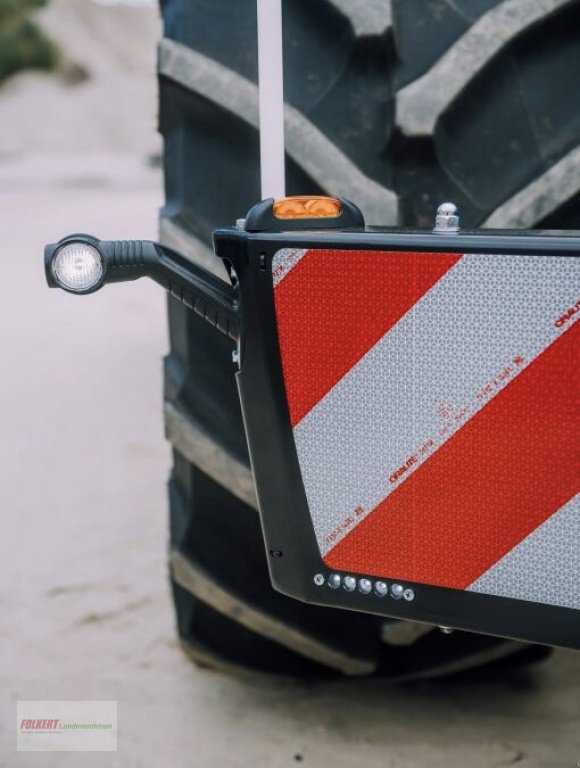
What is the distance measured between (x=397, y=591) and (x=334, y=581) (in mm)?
57

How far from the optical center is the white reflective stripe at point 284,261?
2.68ft

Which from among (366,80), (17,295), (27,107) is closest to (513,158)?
(366,80)

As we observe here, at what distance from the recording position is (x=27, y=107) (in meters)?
19.7

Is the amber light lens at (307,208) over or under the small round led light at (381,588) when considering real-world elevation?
over

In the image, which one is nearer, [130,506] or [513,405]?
[513,405]

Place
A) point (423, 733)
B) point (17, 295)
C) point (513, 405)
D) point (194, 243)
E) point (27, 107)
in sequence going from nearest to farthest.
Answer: point (513, 405)
point (194, 243)
point (423, 733)
point (17, 295)
point (27, 107)

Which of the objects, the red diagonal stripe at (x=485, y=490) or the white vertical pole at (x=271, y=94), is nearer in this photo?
the red diagonal stripe at (x=485, y=490)

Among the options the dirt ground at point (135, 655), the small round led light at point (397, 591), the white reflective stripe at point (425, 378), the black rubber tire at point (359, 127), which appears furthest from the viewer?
the dirt ground at point (135, 655)

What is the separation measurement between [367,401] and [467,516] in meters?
0.12

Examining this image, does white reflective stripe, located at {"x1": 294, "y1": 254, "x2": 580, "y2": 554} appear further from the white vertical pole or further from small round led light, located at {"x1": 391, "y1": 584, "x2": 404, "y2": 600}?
the white vertical pole

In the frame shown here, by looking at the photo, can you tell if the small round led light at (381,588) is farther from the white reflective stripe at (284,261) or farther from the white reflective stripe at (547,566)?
the white reflective stripe at (284,261)

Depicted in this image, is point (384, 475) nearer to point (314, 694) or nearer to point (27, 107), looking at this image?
point (314, 694)

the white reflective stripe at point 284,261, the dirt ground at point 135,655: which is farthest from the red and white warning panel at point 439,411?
the dirt ground at point 135,655

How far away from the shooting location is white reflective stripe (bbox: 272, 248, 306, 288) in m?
0.82
